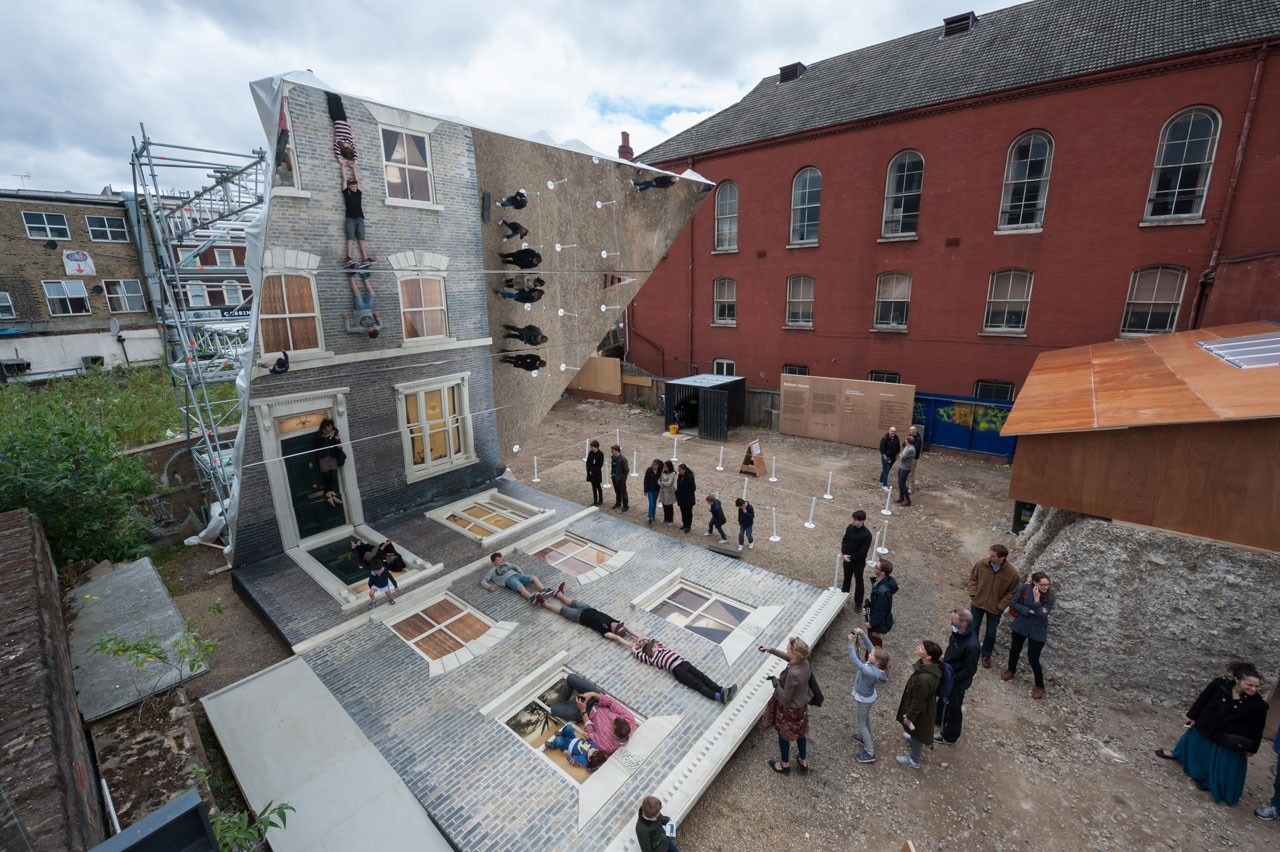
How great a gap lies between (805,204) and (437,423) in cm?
1731

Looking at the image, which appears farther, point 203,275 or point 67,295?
point 67,295

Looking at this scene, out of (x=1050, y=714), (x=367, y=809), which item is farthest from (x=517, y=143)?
(x=1050, y=714)

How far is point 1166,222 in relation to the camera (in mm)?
15469

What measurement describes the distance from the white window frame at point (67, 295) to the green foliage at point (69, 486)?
26.1 metres

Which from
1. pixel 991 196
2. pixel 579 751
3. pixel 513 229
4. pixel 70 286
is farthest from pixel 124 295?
pixel 991 196

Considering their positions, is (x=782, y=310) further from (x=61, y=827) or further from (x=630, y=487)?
(x=61, y=827)

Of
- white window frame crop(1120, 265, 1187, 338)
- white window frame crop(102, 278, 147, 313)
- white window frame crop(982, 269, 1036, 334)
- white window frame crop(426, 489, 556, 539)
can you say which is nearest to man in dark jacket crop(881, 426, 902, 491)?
white window frame crop(982, 269, 1036, 334)

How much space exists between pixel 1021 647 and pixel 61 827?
10.2m

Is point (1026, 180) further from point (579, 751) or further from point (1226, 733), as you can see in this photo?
point (579, 751)

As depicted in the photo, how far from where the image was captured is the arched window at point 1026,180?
17.0 metres

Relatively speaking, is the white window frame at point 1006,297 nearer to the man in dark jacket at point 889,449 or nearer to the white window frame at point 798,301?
the white window frame at point 798,301

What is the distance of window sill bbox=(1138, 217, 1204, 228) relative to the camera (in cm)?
1516

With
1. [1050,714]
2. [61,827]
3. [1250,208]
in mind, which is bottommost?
[1050,714]

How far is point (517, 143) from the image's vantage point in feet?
33.4
